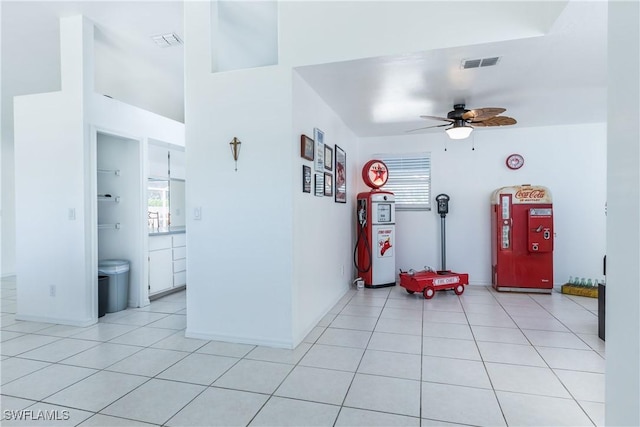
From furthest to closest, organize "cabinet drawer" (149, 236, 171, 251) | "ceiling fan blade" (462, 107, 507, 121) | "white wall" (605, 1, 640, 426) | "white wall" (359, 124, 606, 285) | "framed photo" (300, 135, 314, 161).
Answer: "white wall" (359, 124, 606, 285) → "cabinet drawer" (149, 236, 171, 251) → "ceiling fan blade" (462, 107, 507, 121) → "framed photo" (300, 135, 314, 161) → "white wall" (605, 1, 640, 426)

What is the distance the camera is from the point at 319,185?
3852mm

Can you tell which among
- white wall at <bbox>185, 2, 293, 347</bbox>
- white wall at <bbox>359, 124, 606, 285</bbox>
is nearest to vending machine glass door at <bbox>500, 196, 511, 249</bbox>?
white wall at <bbox>359, 124, 606, 285</bbox>

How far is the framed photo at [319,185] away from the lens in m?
3.75

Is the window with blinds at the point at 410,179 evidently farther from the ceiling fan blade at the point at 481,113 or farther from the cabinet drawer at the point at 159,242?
the cabinet drawer at the point at 159,242

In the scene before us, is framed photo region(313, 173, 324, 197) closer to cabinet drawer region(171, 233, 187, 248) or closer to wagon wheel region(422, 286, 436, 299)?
wagon wheel region(422, 286, 436, 299)

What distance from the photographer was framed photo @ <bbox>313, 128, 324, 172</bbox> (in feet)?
12.1

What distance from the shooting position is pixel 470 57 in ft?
9.43

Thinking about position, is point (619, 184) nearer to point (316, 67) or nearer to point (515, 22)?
point (515, 22)

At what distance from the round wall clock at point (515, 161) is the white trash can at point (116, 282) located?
5655 millimetres

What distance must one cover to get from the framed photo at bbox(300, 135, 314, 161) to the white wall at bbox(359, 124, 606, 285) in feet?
9.22

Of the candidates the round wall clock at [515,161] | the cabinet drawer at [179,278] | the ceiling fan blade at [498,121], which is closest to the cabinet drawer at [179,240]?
the cabinet drawer at [179,278]

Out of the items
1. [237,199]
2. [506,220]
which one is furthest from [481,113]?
[237,199]

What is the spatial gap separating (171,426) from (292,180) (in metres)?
1.94

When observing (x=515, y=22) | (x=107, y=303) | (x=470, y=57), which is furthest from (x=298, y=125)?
(x=107, y=303)
